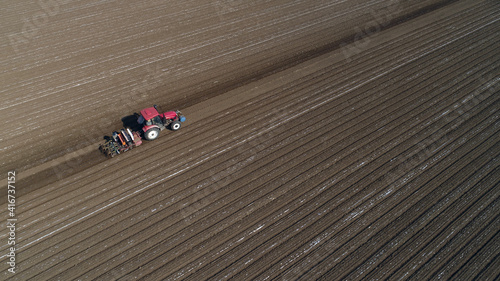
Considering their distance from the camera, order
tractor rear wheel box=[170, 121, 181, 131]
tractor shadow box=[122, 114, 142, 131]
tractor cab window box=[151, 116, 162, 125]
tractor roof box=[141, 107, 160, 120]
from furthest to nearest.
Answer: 1. tractor shadow box=[122, 114, 142, 131]
2. tractor rear wheel box=[170, 121, 181, 131]
3. tractor cab window box=[151, 116, 162, 125]
4. tractor roof box=[141, 107, 160, 120]

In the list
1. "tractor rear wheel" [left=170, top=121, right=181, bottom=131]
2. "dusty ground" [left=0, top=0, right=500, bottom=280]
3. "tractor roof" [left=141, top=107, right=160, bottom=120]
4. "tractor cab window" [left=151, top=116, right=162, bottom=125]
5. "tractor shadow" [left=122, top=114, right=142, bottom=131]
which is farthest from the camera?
"tractor shadow" [left=122, top=114, right=142, bottom=131]

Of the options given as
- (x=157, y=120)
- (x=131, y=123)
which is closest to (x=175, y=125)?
(x=157, y=120)

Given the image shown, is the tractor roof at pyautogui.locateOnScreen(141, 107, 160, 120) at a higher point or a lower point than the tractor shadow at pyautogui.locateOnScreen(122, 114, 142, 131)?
lower

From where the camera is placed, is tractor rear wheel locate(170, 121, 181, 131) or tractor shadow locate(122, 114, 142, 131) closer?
tractor rear wheel locate(170, 121, 181, 131)

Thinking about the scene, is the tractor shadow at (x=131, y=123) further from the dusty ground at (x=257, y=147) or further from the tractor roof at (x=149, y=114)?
the tractor roof at (x=149, y=114)

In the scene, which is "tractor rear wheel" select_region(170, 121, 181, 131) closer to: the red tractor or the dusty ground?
the red tractor

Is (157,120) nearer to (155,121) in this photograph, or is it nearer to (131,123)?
(155,121)

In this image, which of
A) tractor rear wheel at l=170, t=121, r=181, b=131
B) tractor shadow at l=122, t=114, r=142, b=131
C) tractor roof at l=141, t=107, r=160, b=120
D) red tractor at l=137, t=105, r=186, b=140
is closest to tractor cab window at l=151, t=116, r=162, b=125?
red tractor at l=137, t=105, r=186, b=140

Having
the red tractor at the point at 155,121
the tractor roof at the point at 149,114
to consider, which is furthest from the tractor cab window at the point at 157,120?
the tractor roof at the point at 149,114
